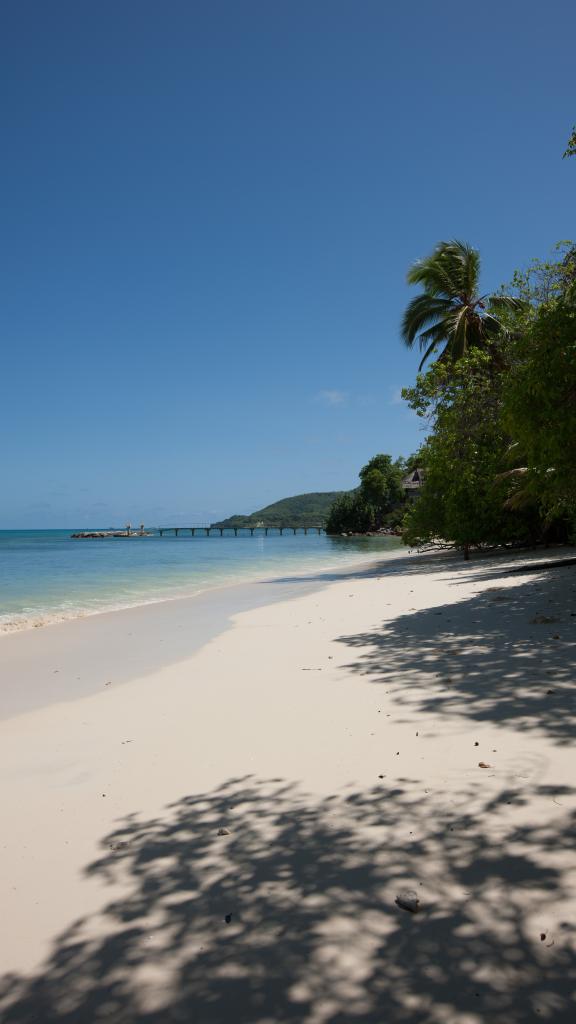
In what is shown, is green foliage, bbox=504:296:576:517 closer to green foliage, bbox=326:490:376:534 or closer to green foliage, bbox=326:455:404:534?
green foliage, bbox=326:455:404:534

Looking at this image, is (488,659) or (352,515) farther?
(352,515)

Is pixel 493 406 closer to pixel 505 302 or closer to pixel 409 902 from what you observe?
pixel 505 302

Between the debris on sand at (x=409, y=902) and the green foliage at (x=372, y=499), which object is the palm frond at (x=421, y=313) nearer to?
the debris on sand at (x=409, y=902)

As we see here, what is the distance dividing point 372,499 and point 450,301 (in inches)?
2256

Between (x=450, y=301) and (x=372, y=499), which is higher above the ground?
(x=450, y=301)

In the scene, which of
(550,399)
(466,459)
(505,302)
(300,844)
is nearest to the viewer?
(300,844)

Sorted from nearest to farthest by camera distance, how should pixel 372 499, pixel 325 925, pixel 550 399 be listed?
pixel 325 925
pixel 550 399
pixel 372 499

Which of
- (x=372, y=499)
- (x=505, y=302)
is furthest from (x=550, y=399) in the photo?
(x=372, y=499)

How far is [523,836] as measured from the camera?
114 inches

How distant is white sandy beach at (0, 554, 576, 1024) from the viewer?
2164 millimetres

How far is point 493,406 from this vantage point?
16.9 meters

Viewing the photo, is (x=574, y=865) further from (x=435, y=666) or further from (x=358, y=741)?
(x=435, y=666)

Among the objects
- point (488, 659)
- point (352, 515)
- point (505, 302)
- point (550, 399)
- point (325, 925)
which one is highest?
point (505, 302)

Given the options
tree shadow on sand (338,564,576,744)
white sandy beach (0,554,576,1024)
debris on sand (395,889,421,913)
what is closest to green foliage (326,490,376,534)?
tree shadow on sand (338,564,576,744)
